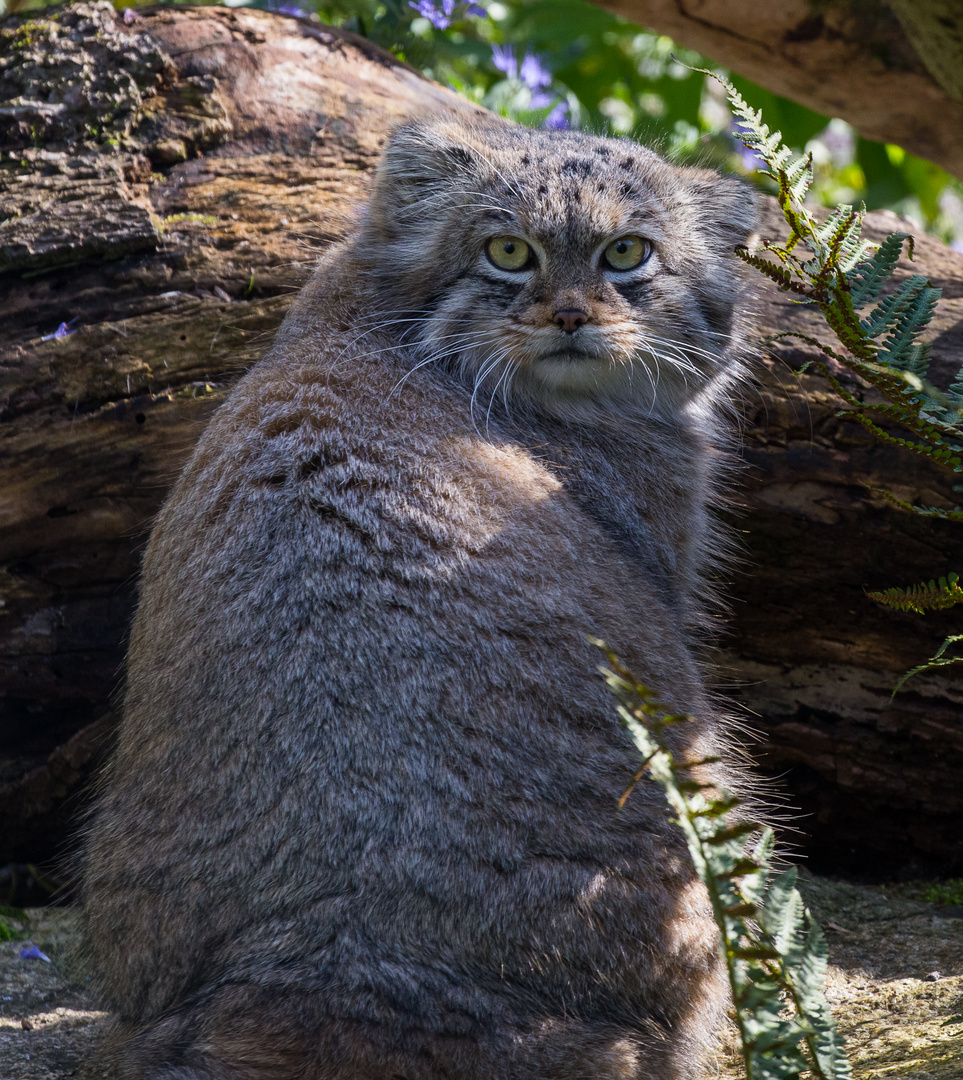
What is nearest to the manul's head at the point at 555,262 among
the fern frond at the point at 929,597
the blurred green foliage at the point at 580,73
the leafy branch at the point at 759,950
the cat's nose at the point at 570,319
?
the cat's nose at the point at 570,319

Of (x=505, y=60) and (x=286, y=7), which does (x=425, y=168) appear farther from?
(x=505, y=60)

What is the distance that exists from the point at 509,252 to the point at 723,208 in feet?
3.45

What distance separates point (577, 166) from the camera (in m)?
3.89

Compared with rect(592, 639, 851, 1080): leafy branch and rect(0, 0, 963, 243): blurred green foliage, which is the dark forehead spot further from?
rect(592, 639, 851, 1080): leafy branch

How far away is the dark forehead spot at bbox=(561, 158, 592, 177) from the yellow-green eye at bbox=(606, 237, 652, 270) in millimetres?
305

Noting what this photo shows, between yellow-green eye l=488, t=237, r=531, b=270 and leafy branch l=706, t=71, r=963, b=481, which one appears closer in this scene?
leafy branch l=706, t=71, r=963, b=481

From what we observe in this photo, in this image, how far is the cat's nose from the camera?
11.8ft

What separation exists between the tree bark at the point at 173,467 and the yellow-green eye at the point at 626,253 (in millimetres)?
926

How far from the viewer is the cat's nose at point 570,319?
3.60m

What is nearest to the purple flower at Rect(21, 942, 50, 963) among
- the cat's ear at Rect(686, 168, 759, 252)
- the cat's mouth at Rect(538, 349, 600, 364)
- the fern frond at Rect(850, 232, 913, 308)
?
the cat's mouth at Rect(538, 349, 600, 364)

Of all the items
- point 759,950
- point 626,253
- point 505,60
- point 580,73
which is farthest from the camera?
point 580,73

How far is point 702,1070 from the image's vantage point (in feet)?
9.77

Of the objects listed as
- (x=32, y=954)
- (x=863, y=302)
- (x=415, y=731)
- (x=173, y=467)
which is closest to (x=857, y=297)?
(x=863, y=302)

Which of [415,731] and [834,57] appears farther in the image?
[834,57]
